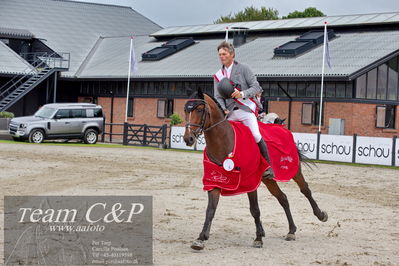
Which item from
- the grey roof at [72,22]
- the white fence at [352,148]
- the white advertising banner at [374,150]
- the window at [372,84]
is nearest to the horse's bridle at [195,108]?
the white fence at [352,148]

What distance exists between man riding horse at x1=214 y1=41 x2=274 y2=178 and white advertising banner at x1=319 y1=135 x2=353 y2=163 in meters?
19.4

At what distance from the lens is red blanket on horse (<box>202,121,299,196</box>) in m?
10.1

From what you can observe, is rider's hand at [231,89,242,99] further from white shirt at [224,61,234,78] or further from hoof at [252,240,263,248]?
hoof at [252,240,263,248]

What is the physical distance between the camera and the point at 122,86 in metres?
49.1

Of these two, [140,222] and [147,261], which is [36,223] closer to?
[140,222]

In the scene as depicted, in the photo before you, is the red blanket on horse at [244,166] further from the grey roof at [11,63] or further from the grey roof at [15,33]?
the grey roof at [15,33]

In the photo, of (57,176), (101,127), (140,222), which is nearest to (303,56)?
(101,127)

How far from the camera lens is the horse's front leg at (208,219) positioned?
375 inches

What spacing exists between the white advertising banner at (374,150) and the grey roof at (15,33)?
30650mm

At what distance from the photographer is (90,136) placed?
37500 mm

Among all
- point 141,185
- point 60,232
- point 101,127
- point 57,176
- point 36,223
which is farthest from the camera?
point 101,127

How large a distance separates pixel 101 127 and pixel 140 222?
26.9 m

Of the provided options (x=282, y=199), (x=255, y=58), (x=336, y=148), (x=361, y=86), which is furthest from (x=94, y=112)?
(x=282, y=199)

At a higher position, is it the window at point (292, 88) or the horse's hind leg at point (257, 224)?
the window at point (292, 88)
